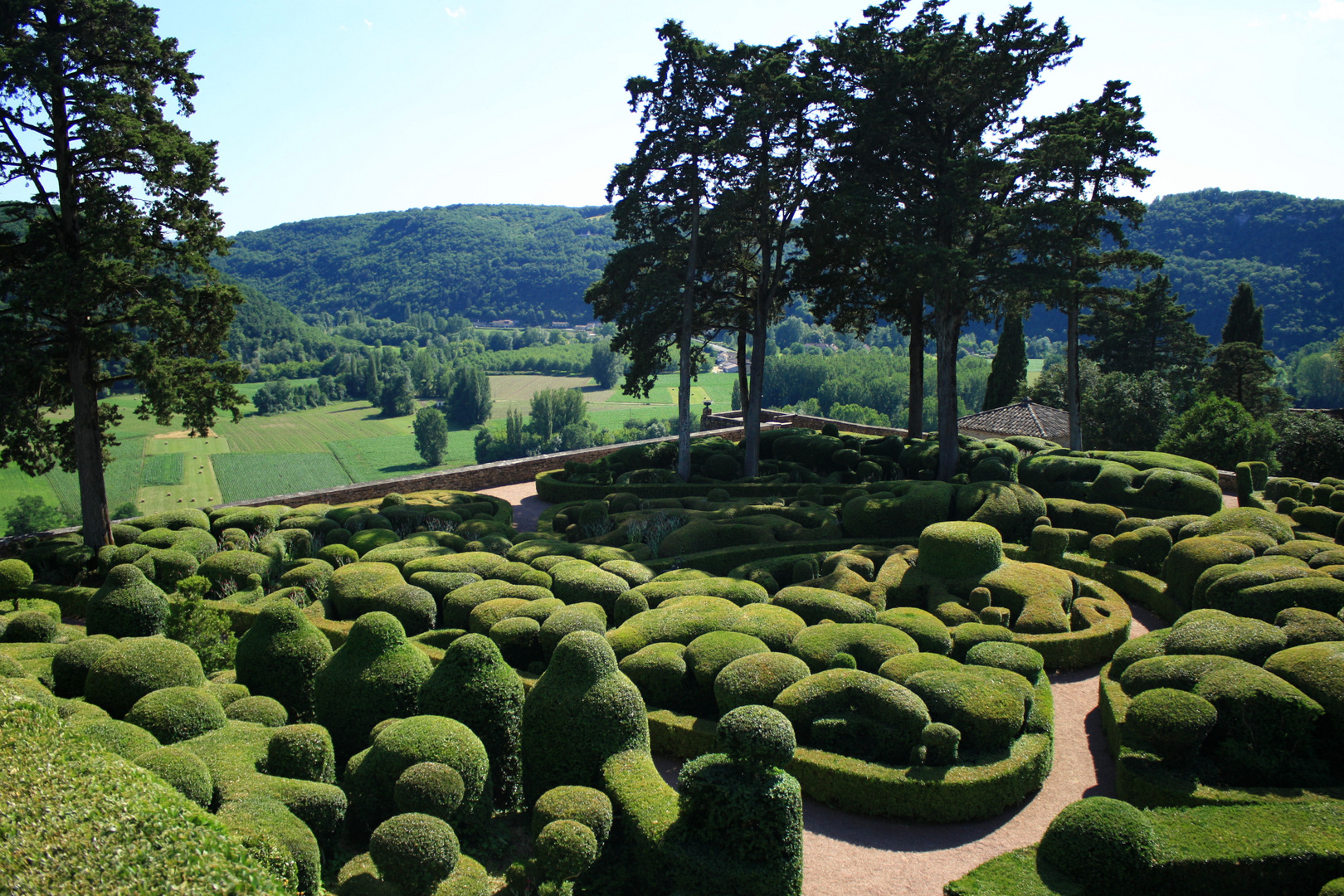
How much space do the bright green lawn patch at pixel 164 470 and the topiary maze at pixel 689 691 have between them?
43688mm

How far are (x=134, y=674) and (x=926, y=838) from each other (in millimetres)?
8767

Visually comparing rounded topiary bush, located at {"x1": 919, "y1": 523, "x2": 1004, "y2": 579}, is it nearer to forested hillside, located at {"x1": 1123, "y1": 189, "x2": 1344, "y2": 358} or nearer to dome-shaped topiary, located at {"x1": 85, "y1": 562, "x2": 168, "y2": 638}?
dome-shaped topiary, located at {"x1": 85, "y1": 562, "x2": 168, "y2": 638}

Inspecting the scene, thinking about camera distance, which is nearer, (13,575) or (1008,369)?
(13,575)

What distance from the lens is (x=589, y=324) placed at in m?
164

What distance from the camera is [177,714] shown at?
8.23 metres

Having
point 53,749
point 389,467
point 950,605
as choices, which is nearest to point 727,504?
point 950,605

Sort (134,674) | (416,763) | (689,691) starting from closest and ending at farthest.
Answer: (416,763) → (134,674) → (689,691)

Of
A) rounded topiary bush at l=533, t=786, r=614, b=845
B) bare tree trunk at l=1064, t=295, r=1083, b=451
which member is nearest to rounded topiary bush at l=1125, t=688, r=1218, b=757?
rounded topiary bush at l=533, t=786, r=614, b=845

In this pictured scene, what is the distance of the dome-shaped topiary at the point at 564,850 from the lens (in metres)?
6.53

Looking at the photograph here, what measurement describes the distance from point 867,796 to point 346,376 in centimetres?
9050

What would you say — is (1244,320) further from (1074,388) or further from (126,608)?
(126,608)

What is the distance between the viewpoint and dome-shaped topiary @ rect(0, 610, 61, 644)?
437 inches

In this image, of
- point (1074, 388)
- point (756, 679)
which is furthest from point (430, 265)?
point (756, 679)

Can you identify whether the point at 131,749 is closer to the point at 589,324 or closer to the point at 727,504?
the point at 727,504
